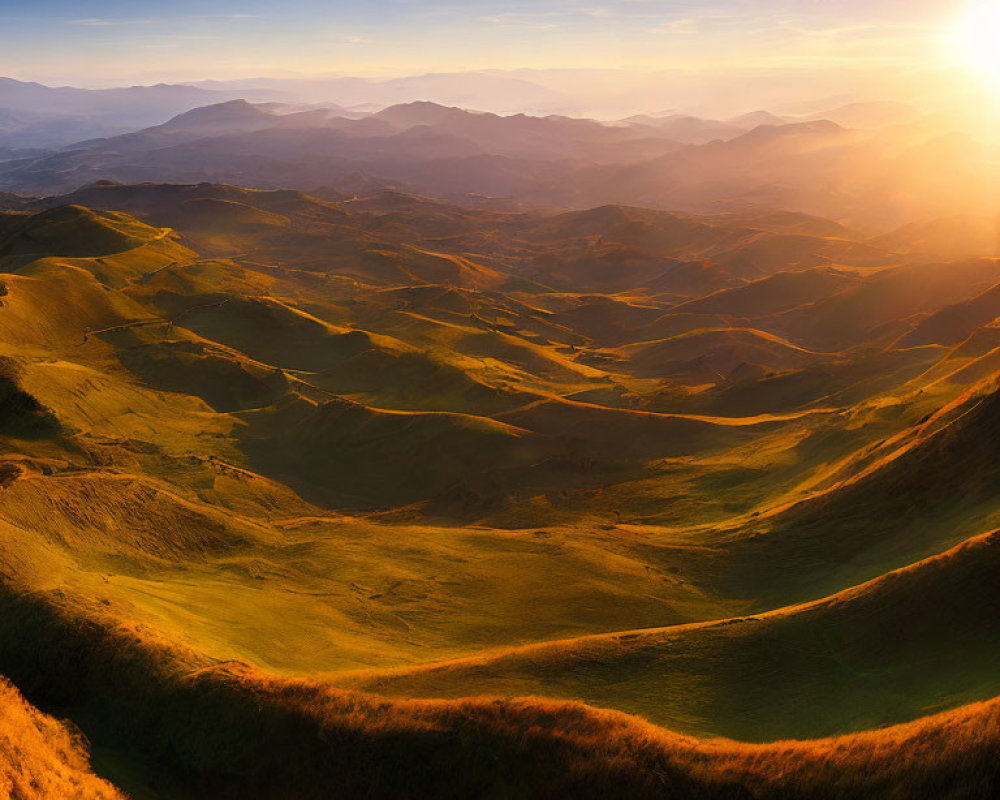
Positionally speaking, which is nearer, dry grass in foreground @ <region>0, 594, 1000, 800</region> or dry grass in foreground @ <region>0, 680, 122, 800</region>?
dry grass in foreground @ <region>0, 594, 1000, 800</region>

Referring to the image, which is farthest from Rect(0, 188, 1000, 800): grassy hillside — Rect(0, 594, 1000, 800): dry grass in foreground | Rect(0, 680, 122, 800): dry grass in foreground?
Rect(0, 680, 122, 800): dry grass in foreground

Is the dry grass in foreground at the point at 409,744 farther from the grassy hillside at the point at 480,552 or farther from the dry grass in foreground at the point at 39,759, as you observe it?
the dry grass in foreground at the point at 39,759

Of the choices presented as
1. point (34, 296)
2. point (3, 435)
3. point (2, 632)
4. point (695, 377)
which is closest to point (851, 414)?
point (695, 377)

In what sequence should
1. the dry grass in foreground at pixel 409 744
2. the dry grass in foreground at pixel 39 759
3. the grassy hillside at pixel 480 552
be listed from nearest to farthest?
the dry grass in foreground at pixel 409 744, the dry grass in foreground at pixel 39 759, the grassy hillside at pixel 480 552

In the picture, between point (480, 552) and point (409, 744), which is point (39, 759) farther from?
point (480, 552)

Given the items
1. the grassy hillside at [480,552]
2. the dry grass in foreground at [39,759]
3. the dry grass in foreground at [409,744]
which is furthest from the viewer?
the grassy hillside at [480,552]

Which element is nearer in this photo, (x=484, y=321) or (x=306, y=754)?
(x=306, y=754)

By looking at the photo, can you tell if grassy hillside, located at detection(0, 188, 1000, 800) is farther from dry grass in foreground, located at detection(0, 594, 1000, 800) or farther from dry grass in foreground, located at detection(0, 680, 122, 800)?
dry grass in foreground, located at detection(0, 680, 122, 800)

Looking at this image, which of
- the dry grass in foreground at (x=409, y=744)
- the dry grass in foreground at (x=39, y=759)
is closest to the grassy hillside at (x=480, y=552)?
the dry grass in foreground at (x=409, y=744)

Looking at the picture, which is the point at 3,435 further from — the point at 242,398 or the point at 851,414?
the point at 851,414

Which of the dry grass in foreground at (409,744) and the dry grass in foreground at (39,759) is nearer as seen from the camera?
the dry grass in foreground at (409,744)

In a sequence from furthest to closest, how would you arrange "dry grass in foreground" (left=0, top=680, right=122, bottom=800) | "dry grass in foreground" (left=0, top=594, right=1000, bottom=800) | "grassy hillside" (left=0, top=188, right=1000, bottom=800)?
"grassy hillside" (left=0, top=188, right=1000, bottom=800), "dry grass in foreground" (left=0, top=680, right=122, bottom=800), "dry grass in foreground" (left=0, top=594, right=1000, bottom=800)
